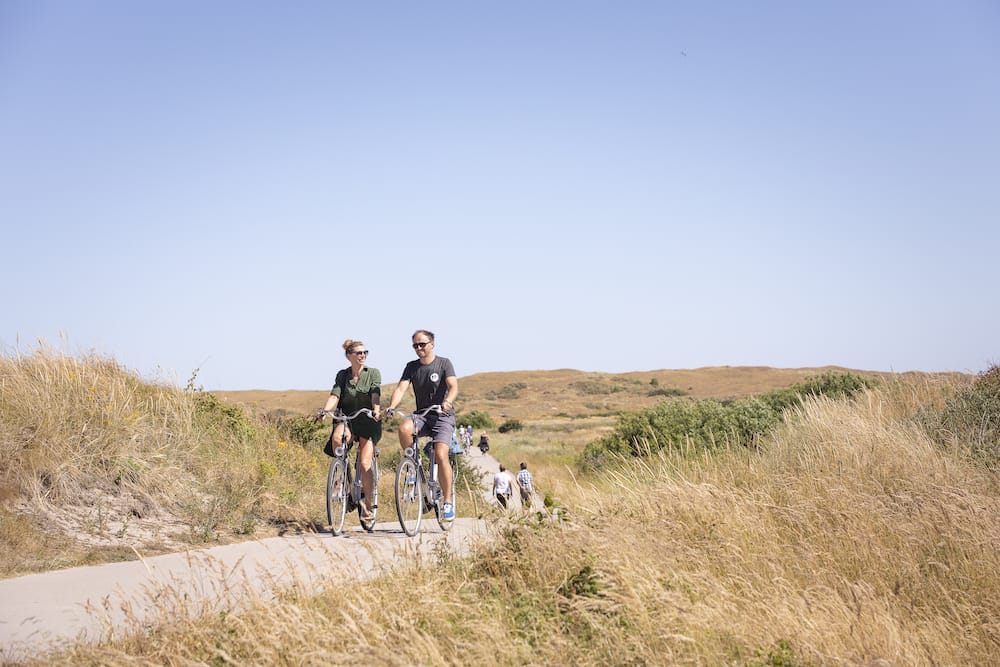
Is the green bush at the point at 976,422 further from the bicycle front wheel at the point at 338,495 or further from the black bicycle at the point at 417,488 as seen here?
the bicycle front wheel at the point at 338,495

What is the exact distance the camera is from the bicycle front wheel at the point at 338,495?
9805mm

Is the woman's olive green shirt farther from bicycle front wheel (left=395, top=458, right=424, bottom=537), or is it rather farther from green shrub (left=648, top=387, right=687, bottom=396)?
green shrub (left=648, top=387, right=687, bottom=396)

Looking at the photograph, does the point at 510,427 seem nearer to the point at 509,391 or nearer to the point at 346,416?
the point at 509,391

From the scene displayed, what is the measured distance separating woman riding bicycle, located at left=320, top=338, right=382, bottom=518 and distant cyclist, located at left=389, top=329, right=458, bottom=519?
1.86 ft

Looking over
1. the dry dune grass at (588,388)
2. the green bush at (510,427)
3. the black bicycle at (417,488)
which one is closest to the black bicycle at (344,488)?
the black bicycle at (417,488)

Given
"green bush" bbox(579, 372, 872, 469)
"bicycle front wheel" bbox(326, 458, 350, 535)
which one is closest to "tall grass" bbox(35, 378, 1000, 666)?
"bicycle front wheel" bbox(326, 458, 350, 535)

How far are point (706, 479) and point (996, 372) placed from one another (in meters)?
7.03

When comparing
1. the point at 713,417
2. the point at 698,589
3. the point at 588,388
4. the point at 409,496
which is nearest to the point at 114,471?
the point at 409,496

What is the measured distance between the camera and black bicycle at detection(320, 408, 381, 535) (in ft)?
32.2

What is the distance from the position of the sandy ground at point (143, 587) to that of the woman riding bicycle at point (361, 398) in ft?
4.24

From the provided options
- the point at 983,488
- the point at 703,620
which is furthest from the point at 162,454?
the point at 983,488

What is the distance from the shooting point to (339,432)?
10.0 metres

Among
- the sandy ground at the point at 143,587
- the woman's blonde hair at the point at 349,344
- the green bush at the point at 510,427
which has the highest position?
the woman's blonde hair at the point at 349,344

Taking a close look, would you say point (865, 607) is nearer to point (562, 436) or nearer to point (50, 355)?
point (50, 355)
